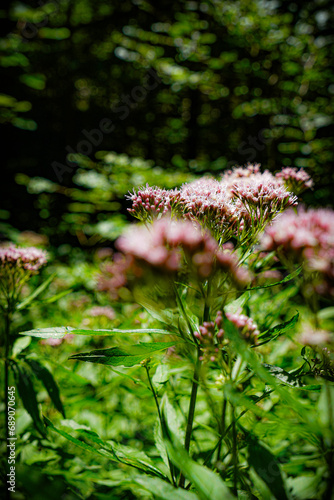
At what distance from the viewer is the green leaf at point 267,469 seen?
433 millimetres

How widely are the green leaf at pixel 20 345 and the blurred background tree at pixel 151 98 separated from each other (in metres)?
1.31

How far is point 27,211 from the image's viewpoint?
5.55m

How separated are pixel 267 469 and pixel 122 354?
0.92ft

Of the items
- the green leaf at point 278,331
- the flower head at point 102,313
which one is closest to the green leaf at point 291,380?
the green leaf at point 278,331

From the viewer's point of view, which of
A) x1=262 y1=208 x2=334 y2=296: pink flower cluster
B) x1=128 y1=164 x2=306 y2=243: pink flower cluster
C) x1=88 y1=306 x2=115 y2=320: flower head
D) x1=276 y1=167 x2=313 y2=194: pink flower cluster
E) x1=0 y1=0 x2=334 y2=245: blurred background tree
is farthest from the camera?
x1=0 y1=0 x2=334 y2=245: blurred background tree

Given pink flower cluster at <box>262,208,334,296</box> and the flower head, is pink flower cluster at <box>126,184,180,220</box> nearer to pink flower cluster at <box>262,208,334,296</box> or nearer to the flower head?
pink flower cluster at <box>262,208,334,296</box>

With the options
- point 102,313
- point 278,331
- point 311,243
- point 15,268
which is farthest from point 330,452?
point 102,313

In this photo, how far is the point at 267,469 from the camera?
1.43 ft

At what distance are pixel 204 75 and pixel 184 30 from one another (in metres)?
0.45

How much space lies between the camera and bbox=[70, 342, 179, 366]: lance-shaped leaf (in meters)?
0.54

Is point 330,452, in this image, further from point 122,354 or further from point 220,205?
point 220,205

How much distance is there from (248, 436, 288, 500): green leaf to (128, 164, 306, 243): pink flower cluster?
1.32 ft

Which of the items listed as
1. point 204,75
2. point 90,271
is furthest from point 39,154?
point 90,271

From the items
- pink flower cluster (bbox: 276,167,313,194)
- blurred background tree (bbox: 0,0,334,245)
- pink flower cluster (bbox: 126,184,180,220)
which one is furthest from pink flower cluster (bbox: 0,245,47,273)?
blurred background tree (bbox: 0,0,334,245)
